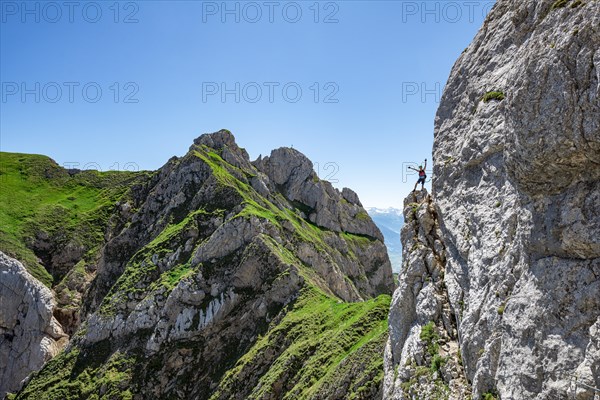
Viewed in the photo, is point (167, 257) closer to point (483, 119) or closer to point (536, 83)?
point (483, 119)

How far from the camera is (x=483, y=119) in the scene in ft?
75.3

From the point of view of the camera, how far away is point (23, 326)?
7838cm

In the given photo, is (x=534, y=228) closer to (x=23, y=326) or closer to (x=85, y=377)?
(x=85, y=377)

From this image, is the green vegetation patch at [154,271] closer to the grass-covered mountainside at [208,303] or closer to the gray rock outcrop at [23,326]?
the grass-covered mountainside at [208,303]

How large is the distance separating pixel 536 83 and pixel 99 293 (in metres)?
76.0

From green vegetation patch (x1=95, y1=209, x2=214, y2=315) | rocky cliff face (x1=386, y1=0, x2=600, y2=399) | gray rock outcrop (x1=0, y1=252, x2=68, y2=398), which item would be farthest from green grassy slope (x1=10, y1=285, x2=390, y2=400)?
gray rock outcrop (x1=0, y1=252, x2=68, y2=398)

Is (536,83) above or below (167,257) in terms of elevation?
above

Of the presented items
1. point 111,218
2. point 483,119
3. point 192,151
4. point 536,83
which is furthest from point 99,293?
point 536,83

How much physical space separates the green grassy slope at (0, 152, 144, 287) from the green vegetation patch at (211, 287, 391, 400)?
214 feet

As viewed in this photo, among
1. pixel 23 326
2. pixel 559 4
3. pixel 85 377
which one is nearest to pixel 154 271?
pixel 85 377

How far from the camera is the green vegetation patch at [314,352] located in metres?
33.3

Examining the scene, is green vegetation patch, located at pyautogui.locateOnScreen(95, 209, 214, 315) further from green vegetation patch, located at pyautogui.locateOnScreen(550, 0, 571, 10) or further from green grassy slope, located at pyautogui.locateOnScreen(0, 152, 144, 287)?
green vegetation patch, located at pyautogui.locateOnScreen(550, 0, 571, 10)

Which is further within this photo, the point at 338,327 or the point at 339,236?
the point at 339,236

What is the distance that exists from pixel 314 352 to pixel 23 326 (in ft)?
213
